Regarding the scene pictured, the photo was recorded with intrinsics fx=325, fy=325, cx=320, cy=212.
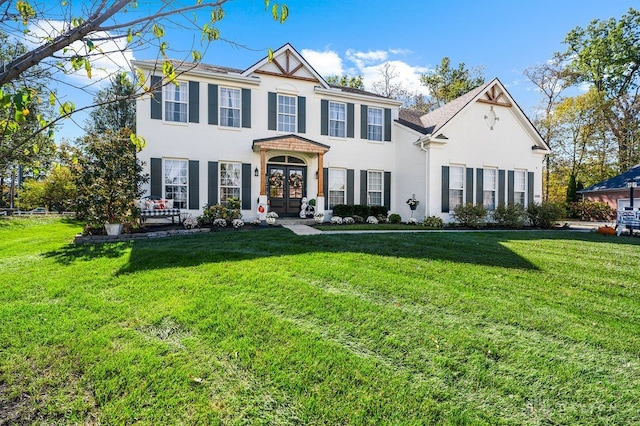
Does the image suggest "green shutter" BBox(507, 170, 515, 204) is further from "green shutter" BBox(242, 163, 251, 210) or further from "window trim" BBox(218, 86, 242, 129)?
"window trim" BBox(218, 86, 242, 129)

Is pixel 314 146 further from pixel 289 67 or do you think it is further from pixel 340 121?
pixel 289 67

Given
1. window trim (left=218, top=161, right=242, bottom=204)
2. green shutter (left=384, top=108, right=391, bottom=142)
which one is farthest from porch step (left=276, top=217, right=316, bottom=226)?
green shutter (left=384, top=108, right=391, bottom=142)

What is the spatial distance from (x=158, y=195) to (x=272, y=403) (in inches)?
440

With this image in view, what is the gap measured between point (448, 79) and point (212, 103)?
23593 mm

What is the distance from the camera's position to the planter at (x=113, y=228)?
8.69m

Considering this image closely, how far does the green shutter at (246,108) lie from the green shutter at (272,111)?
0.81m

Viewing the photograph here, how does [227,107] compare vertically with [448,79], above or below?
below

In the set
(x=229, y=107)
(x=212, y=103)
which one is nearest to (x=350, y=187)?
(x=229, y=107)

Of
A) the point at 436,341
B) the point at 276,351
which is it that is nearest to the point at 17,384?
the point at 276,351

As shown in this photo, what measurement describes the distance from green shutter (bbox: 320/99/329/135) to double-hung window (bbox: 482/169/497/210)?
7474 mm

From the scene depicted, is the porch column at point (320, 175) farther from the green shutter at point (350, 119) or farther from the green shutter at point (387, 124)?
the green shutter at point (387, 124)

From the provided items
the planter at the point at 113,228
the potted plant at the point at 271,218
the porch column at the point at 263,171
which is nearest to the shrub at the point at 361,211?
the potted plant at the point at 271,218

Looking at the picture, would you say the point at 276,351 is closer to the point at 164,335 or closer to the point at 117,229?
the point at 164,335

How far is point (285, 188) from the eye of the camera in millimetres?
13992
